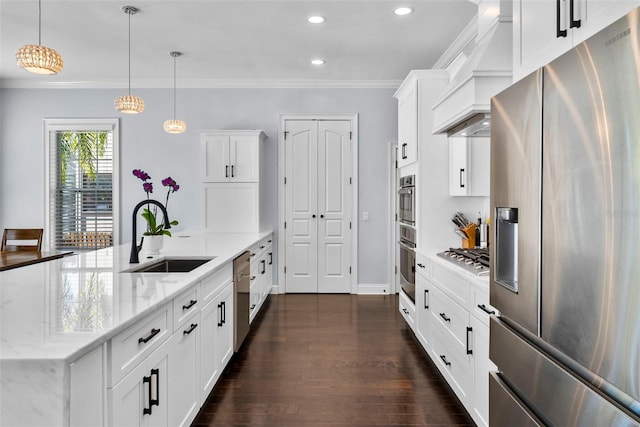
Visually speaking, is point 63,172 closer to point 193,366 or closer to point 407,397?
point 193,366

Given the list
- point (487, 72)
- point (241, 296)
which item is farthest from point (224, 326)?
point (487, 72)

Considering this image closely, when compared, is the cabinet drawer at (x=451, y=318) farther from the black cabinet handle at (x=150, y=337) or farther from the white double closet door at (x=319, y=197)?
the white double closet door at (x=319, y=197)

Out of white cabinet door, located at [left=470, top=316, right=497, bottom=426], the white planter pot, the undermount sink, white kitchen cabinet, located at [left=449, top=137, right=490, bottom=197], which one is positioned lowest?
white cabinet door, located at [left=470, top=316, right=497, bottom=426]

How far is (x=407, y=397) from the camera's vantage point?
278cm

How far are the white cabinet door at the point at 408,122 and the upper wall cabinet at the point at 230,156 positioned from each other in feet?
6.29

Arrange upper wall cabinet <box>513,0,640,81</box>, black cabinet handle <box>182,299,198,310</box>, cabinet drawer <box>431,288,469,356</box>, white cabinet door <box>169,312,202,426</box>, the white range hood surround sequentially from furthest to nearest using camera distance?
1. cabinet drawer <box>431,288,469,356</box>
2. the white range hood surround
3. black cabinet handle <box>182,299,198,310</box>
4. white cabinet door <box>169,312,202,426</box>
5. upper wall cabinet <box>513,0,640,81</box>

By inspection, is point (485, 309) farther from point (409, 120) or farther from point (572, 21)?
point (409, 120)

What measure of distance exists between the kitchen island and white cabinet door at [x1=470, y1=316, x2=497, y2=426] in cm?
145

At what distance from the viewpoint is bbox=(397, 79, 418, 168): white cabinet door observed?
3807 mm

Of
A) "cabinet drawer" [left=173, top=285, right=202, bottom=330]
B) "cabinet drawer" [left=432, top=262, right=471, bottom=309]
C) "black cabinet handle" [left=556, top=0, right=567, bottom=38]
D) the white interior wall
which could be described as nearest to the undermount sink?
"cabinet drawer" [left=173, top=285, right=202, bottom=330]

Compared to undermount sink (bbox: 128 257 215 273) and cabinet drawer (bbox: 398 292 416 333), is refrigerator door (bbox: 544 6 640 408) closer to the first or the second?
undermount sink (bbox: 128 257 215 273)

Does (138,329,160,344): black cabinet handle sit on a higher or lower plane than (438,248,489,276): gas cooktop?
lower

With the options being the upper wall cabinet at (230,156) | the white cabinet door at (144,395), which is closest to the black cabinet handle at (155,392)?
the white cabinet door at (144,395)

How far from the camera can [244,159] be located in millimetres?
5402
